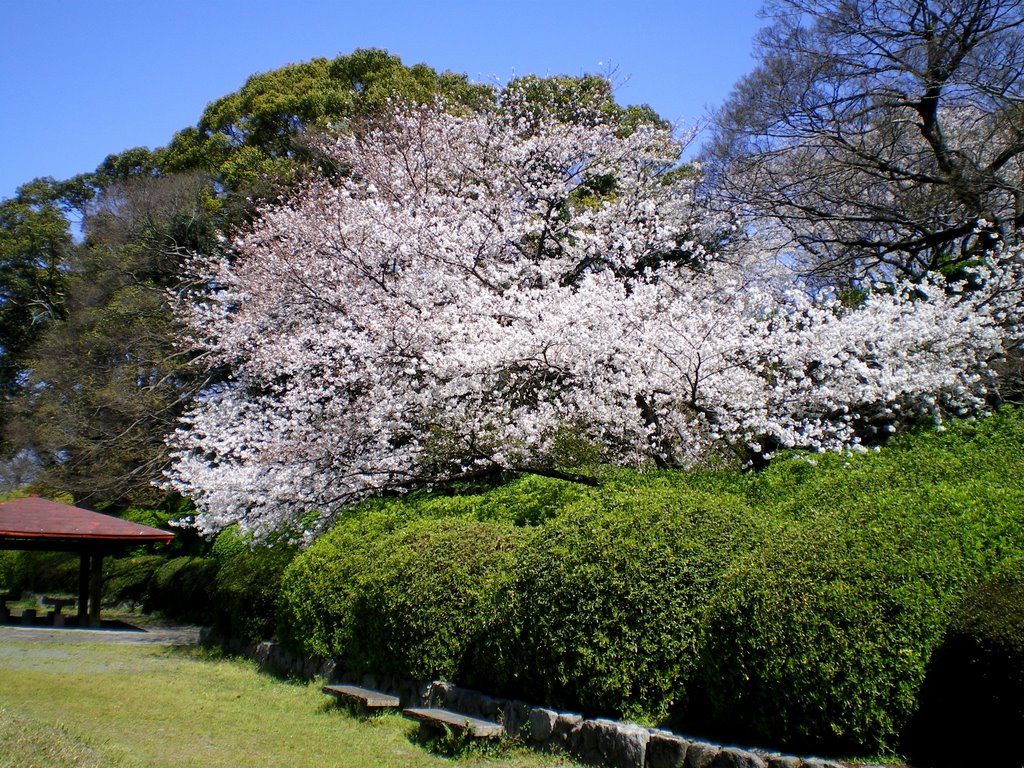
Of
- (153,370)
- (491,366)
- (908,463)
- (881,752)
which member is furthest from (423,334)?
(153,370)

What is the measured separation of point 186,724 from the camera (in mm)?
6391

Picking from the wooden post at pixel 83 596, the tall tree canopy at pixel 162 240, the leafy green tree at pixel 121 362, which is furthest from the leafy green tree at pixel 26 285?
the wooden post at pixel 83 596

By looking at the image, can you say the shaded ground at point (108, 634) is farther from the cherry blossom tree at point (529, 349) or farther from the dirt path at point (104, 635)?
the cherry blossom tree at point (529, 349)

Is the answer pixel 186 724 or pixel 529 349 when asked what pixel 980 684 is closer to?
pixel 186 724

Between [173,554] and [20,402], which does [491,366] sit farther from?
[20,402]

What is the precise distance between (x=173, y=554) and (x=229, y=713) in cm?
1347

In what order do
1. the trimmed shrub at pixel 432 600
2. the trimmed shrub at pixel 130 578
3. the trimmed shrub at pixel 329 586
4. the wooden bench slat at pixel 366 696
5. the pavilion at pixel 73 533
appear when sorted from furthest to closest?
the trimmed shrub at pixel 130 578 < the pavilion at pixel 73 533 < the trimmed shrub at pixel 329 586 < the wooden bench slat at pixel 366 696 < the trimmed shrub at pixel 432 600

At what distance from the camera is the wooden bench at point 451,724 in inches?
216

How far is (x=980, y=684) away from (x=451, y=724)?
313 cm

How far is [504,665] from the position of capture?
586cm

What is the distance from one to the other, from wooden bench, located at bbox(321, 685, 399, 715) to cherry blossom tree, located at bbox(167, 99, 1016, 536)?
10.4ft

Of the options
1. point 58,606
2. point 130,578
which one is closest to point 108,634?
point 58,606

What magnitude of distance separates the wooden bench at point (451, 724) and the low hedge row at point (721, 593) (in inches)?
15.3

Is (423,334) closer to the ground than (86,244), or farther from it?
closer to the ground
